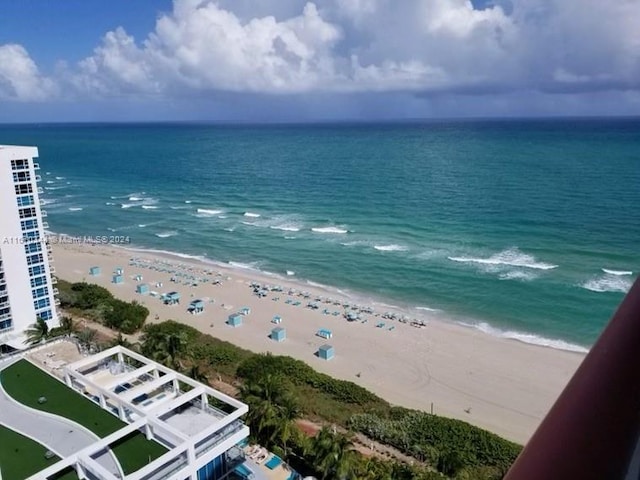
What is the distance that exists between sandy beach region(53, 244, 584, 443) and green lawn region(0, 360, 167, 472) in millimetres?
17872

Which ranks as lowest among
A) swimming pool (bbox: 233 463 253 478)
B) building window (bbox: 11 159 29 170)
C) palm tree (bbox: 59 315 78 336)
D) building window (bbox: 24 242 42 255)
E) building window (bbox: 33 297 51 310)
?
swimming pool (bbox: 233 463 253 478)

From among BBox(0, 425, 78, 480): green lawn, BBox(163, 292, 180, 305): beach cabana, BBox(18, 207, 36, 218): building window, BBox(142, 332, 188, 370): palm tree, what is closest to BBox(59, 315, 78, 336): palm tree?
BBox(142, 332, 188, 370): palm tree

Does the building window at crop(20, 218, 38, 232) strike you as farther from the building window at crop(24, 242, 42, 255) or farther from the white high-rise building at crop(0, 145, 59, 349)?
the building window at crop(24, 242, 42, 255)

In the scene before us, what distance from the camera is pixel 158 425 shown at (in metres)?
17.5

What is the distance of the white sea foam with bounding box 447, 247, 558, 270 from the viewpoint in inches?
2125

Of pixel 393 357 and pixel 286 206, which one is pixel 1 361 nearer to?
pixel 393 357

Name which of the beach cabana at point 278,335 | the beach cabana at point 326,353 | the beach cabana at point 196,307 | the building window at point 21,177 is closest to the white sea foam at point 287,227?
the beach cabana at point 196,307

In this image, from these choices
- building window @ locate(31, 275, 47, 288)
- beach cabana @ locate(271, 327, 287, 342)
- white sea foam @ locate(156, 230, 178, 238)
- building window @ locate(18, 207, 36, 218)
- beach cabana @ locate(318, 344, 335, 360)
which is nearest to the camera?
building window @ locate(18, 207, 36, 218)

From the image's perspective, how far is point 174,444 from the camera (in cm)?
1736

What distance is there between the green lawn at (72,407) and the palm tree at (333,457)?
20.5ft

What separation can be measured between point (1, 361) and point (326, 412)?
1647 centimetres

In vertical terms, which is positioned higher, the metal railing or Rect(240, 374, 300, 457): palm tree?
the metal railing

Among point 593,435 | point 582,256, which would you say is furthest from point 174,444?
point 582,256

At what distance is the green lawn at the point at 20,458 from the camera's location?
16109mm
